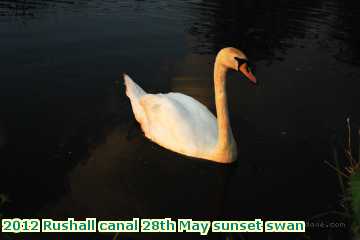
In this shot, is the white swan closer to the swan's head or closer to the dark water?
the swan's head

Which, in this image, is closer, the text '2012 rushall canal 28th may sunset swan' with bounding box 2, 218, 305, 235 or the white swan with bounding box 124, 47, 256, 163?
the text '2012 rushall canal 28th may sunset swan' with bounding box 2, 218, 305, 235

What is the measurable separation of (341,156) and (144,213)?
11.9 feet

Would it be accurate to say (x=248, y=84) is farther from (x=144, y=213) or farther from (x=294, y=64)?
(x=144, y=213)

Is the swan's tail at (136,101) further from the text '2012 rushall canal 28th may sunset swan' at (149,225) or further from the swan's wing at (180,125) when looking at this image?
the text '2012 rushall canal 28th may sunset swan' at (149,225)

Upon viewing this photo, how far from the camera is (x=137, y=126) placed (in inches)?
332

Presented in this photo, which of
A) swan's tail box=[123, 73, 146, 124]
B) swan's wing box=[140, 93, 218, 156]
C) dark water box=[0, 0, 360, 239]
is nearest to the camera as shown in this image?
dark water box=[0, 0, 360, 239]

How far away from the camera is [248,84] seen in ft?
34.2

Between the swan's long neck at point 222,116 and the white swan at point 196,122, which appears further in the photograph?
the swan's long neck at point 222,116

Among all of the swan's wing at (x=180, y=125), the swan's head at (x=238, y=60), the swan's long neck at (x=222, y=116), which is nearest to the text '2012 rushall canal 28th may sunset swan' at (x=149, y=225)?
the swan's long neck at (x=222, y=116)

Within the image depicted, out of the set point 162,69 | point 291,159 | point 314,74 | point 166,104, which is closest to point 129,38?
point 162,69

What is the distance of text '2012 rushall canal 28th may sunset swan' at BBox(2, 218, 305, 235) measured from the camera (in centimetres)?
556

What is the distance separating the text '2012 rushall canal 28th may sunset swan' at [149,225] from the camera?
556 centimetres

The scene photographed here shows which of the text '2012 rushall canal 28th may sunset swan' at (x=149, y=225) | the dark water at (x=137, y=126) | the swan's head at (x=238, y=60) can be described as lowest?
the text '2012 rushall canal 28th may sunset swan' at (x=149, y=225)

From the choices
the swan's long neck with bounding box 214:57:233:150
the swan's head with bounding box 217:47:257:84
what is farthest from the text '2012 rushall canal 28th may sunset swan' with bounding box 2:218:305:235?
the swan's head with bounding box 217:47:257:84
